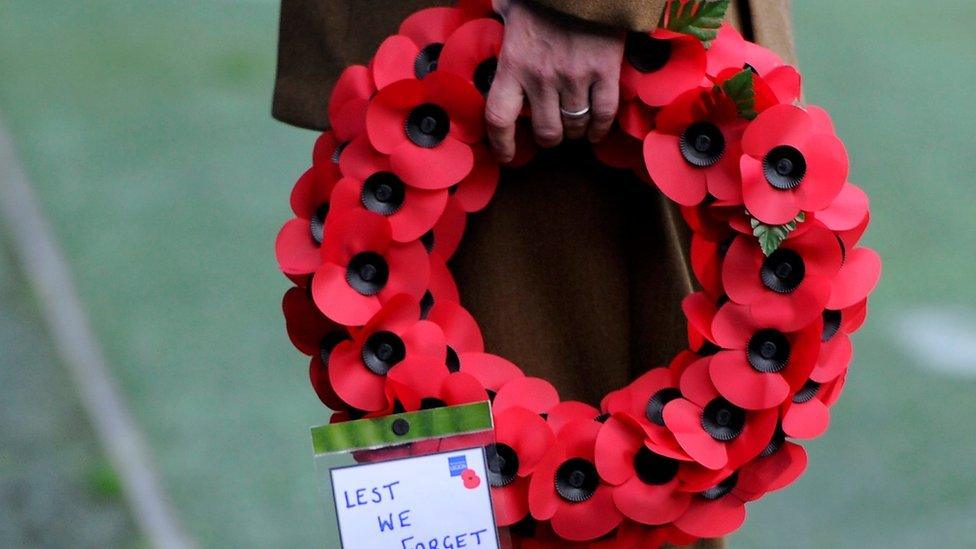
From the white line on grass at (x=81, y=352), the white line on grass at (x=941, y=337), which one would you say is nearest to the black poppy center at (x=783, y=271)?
the white line on grass at (x=81, y=352)

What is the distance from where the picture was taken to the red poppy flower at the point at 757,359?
115cm

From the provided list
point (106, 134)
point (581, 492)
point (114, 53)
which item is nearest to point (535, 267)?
point (581, 492)

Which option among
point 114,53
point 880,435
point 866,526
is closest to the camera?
point 866,526

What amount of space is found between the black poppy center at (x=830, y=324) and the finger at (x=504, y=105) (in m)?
0.32

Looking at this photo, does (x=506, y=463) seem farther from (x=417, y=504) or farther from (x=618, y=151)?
(x=618, y=151)

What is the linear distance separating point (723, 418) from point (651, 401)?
0.06 m

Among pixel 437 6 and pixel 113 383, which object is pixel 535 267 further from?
pixel 113 383

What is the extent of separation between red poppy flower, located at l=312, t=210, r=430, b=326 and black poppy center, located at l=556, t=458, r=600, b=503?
0.20 metres

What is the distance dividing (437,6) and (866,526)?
1.41 metres

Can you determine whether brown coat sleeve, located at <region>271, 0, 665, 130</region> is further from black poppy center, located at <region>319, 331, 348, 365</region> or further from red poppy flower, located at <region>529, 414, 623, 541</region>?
red poppy flower, located at <region>529, 414, 623, 541</region>

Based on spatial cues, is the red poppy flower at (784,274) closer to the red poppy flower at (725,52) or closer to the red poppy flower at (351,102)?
the red poppy flower at (725,52)

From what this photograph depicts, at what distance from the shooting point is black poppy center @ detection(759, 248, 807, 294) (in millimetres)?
1161

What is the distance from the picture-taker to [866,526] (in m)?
2.29

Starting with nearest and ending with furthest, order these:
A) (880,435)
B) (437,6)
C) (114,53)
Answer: (437,6)
(880,435)
(114,53)
